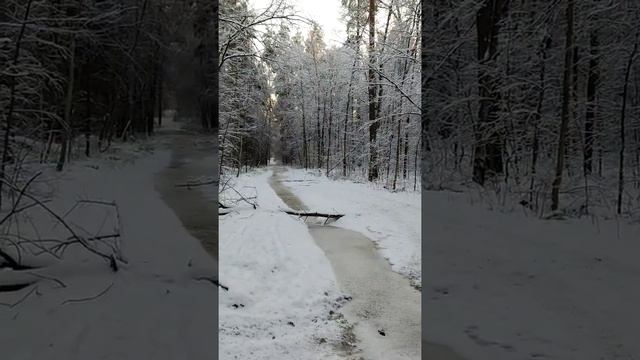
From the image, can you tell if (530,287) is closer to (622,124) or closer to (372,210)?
(372,210)

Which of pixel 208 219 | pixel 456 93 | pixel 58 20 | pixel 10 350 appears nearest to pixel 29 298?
pixel 10 350

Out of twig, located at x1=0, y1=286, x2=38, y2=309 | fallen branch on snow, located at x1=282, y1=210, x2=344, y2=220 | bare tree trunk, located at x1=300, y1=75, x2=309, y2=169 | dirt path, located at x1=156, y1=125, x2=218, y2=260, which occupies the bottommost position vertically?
twig, located at x1=0, y1=286, x2=38, y2=309

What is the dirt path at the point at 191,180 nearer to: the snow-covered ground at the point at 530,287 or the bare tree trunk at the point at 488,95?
the snow-covered ground at the point at 530,287

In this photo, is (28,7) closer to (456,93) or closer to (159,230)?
(159,230)

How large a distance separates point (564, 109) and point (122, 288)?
8.07 feet

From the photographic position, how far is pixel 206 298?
5.19ft

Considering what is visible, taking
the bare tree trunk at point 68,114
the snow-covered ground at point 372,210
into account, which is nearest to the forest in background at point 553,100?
the snow-covered ground at point 372,210

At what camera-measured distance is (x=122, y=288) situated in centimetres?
153

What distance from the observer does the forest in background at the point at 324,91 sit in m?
2.29

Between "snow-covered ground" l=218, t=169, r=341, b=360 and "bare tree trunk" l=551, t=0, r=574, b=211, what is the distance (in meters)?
1.38

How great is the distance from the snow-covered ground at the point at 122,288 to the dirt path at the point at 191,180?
28mm

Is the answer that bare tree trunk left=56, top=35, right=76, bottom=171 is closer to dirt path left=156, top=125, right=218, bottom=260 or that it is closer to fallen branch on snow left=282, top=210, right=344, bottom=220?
dirt path left=156, top=125, right=218, bottom=260

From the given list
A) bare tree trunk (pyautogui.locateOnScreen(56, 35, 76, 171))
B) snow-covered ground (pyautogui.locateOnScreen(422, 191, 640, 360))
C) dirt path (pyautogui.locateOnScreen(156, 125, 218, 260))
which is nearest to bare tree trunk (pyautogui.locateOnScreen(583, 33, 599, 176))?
snow-covered ground (pyautogui.locateOnScreen(422, 191, 640, 360))

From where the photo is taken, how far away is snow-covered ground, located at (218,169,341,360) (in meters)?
1.71
